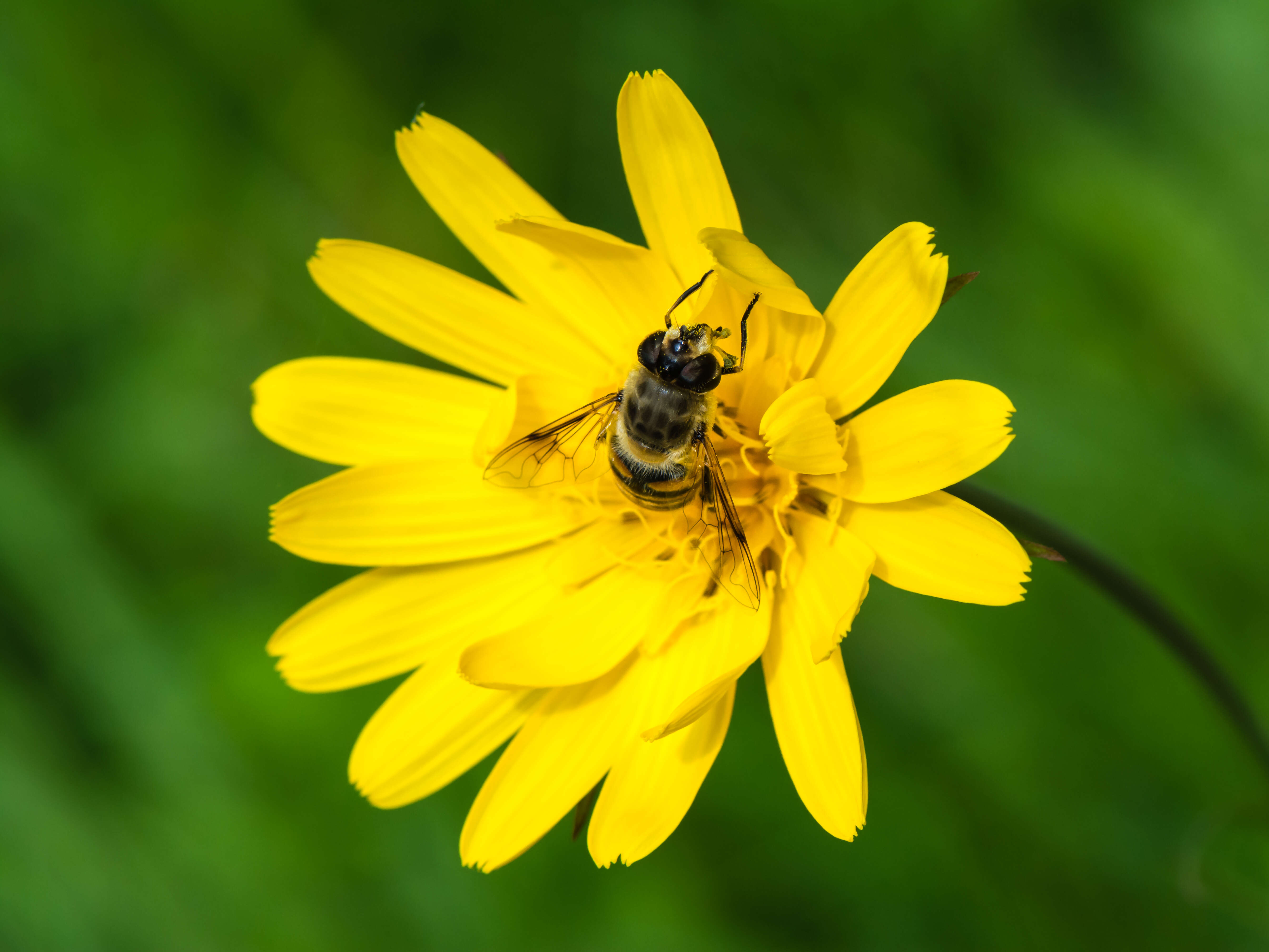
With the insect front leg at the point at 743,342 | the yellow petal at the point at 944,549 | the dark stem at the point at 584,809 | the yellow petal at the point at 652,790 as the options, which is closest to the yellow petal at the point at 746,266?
the insect front leg at the point at 743,342

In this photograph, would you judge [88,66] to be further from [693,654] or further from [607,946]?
[607,946]

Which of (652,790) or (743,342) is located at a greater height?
(743,342)

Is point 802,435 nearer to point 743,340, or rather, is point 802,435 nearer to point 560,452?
point 743,340

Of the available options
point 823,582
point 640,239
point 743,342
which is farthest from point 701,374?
point 640,239

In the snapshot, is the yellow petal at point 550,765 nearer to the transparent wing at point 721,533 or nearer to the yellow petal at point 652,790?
the yellow petal at point 652,790

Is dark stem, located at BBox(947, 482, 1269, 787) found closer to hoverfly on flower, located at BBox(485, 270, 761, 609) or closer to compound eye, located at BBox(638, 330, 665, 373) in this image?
hoverfly on flower, located at BBox(485, 270, 761, 609)

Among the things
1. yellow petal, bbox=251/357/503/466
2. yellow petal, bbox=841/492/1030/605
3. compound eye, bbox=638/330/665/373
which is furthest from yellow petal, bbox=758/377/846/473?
yellow petal, bbox=251/357/503/466

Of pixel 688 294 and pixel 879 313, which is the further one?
pixel 688 294

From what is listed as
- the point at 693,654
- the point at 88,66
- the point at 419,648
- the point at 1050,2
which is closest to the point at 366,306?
the point at 419,648
